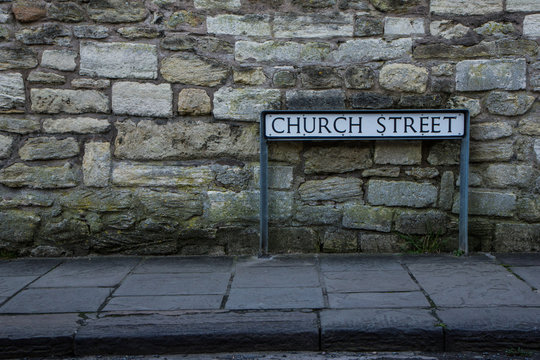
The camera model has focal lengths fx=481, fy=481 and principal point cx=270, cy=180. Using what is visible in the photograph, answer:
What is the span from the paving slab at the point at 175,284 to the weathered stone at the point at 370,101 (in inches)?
63.6

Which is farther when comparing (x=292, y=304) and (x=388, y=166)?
(x=388, y=166)

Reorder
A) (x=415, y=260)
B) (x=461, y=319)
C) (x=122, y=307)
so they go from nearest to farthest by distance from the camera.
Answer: (x=461, y=319) < (x=122, y=307) < (x=415, y=260)

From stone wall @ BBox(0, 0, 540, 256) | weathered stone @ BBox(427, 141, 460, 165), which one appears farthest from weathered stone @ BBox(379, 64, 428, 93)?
weathered stone @ BBox(427, 141, 460, 165)

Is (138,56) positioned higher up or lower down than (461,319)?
higher up

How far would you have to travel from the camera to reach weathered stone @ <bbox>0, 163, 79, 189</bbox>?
3.70 m

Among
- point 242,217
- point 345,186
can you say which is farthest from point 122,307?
point 345,186

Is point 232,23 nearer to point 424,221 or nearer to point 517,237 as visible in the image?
point 424,221

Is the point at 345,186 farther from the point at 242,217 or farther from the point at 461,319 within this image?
the point at 461,319

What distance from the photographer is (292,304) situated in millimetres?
2707

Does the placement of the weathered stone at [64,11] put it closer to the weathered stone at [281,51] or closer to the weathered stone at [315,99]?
the weathered stone at [281,51]

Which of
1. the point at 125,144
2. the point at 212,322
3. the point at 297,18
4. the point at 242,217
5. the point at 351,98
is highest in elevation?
the point at 297,18

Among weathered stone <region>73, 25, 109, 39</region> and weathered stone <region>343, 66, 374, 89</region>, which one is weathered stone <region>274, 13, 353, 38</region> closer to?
weathered stone <region>343, 66, 374, 89</region>

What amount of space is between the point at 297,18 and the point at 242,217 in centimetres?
159

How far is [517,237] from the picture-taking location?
12.3 feet
